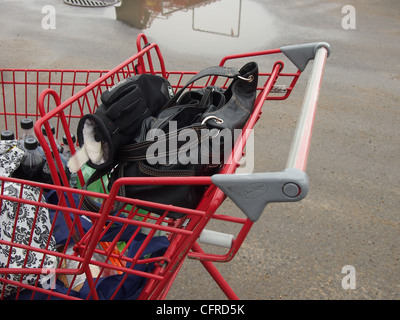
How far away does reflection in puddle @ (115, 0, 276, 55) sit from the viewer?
5.30 m

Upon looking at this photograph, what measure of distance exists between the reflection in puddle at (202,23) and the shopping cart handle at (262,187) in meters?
4.30

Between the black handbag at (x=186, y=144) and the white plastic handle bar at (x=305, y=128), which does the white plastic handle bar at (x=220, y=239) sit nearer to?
A: the black handbag at (x=186, y=144)

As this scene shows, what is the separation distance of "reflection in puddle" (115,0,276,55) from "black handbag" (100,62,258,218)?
12.3 feet

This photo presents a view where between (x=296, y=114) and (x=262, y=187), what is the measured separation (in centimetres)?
300

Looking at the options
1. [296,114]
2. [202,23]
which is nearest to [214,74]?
[296,114]

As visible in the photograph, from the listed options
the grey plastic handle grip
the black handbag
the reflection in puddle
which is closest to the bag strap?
the black handbag

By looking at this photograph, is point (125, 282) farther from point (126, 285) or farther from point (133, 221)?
point (133, 221)

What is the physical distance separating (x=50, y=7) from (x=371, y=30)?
5.00 m

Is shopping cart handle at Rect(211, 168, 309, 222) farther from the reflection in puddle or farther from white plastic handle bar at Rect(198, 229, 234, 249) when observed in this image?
the reflection in puddle

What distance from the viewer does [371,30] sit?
598 cm

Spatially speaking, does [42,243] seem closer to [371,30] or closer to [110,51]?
[110,51]

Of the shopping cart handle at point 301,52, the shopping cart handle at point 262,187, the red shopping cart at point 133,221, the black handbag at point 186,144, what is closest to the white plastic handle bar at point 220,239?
the red shopping cart at point 133,221
